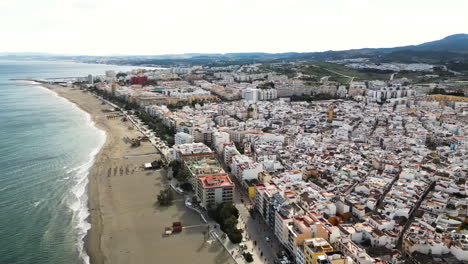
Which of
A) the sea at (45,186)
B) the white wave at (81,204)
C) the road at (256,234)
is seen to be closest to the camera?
the road at (256,234)

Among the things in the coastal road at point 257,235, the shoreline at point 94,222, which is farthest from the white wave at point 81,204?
the coastal road at point 257,235

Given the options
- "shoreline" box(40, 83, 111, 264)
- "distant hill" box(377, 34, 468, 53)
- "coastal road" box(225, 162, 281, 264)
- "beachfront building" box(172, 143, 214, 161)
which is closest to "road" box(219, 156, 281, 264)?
"coastal road" box(225, 162, 281, 264)

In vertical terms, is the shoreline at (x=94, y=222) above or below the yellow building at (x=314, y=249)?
below

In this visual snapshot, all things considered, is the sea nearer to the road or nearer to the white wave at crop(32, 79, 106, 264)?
the white wave at crop(32, 79, 106, 264)

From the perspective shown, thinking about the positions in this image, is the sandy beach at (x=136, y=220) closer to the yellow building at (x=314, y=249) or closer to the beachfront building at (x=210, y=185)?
the beachfront building at (x=210, y=185)

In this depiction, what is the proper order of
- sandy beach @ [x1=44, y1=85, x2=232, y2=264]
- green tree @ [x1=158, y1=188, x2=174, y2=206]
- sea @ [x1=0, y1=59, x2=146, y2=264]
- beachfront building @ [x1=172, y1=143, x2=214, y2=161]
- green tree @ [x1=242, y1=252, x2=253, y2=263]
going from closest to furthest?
green tree @ [x1=242, y1=252, x2=253, y2=263]
sandy beach @ [x1=44, y1=85, x2=232, y2=264]
sea @ [x1=0, y1=59, x2=146, y2=264]
green tree @ [x1=158, y1=188, x2=174, y2=206]
beachfront building @ [x1=172, y1=143, x2=214, y2=161]

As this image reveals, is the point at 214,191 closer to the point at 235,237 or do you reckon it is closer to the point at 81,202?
the point at 235,237
